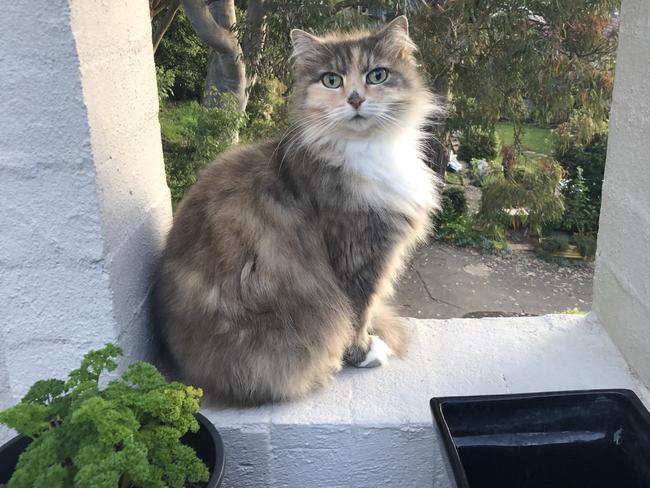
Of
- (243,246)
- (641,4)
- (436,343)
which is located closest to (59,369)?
(243,246)

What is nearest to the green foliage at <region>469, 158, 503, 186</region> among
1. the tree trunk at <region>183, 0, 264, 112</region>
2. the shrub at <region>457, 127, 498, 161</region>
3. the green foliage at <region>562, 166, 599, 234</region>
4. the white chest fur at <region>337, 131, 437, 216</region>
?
the shrub at <region>457, 127, 498, 161</region>

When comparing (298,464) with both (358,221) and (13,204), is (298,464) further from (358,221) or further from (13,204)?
(13,204)

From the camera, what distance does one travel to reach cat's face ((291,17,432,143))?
5.41 ft

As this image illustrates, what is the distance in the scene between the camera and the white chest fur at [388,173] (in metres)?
1.63

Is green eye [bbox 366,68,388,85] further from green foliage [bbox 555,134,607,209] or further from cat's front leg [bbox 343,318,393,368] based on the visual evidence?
green foliage [bbox 555,134,607,209]

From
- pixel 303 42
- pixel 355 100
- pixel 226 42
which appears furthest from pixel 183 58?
pixel 355 100

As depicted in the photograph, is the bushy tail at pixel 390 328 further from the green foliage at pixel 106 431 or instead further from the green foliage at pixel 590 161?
the green foliage at pixel 590 161

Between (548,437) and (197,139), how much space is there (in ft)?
14.2

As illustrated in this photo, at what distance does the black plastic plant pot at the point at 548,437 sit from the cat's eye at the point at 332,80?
924mm

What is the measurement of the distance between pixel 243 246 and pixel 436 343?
703 millimetres

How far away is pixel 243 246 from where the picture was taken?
5.04 ft

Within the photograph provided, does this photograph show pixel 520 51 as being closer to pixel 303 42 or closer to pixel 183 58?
pixel 303 42

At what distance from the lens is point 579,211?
8.30 meters

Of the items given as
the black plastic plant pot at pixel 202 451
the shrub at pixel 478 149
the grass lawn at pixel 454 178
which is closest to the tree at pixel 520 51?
the shrub at pixel 478 149
